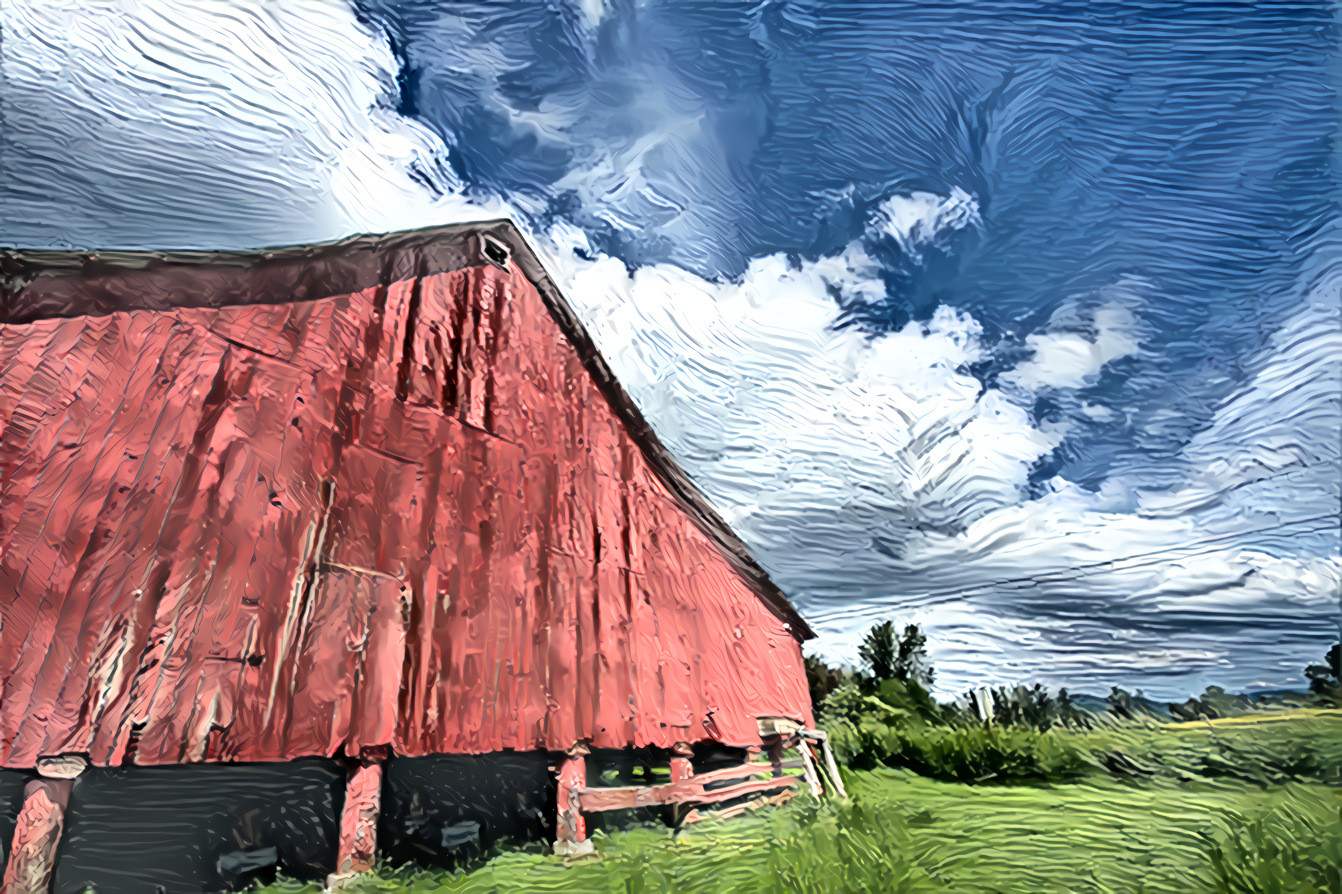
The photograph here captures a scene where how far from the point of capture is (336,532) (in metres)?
6.37

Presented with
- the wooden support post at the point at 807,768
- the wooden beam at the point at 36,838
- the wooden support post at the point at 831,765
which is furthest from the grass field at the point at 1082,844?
the wooden support post at the point at 831,765

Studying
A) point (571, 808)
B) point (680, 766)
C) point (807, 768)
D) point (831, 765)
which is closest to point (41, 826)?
point (571, 808)

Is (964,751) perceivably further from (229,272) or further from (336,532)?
(229,272)

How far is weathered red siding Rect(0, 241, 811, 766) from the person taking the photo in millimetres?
5469

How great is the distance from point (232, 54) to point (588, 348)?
4.83 m

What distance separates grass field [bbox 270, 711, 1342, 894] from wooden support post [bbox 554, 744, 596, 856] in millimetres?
228

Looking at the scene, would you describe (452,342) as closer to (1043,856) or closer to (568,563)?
(568,563)

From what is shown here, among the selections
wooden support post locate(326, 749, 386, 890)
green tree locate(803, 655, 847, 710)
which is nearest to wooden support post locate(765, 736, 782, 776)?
wooden support post locate(326, 749, 386, 890)

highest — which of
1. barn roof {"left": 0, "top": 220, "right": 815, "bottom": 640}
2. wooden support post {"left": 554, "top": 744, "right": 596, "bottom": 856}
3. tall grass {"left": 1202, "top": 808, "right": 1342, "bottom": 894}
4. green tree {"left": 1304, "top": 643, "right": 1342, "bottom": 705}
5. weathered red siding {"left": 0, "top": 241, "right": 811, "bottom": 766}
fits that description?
barn roof {"left": 0, "top": 220, "right": 815, "bottom": 640}

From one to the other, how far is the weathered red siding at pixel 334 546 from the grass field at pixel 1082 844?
1.33 metres

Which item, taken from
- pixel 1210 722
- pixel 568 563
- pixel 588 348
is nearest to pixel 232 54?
pixel 588 348

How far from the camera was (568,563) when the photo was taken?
24.7 feet

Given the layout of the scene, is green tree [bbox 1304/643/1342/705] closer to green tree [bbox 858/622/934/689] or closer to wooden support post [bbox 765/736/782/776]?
wooden support post [bbox 765/736/782/776]

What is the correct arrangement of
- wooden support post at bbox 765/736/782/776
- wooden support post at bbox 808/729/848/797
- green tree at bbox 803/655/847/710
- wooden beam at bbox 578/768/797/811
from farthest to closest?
1. green tree at bbox 803/655/847/710
2. wooden support post at bbox 808/729/848/797
3. wooden support post at bbox 765/736/782/776
4. wooden beam at bbox 578/768/797/811
